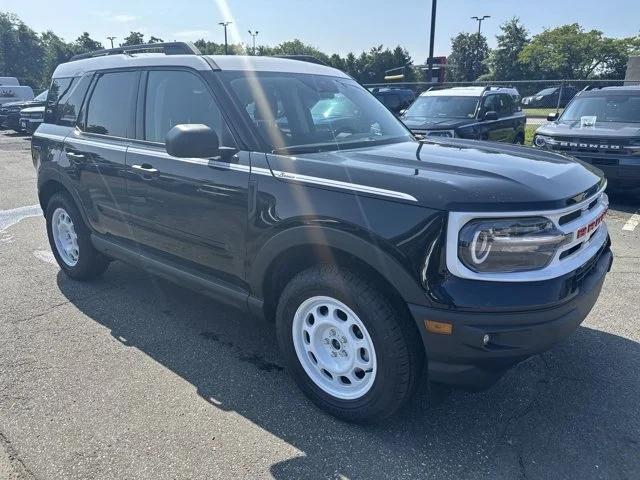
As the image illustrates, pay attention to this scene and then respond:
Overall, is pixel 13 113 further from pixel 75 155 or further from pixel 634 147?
pixel 634 147

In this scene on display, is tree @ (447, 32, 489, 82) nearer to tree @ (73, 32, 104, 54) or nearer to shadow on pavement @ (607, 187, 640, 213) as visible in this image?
tree @ (73, 32, 104, 54)

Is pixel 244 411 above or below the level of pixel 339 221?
below

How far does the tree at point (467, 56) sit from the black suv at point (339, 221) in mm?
64274

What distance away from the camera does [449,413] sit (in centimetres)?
281

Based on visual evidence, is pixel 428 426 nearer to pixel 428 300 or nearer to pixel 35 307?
pixel 428 300

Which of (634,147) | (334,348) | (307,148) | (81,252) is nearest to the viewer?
(334,348)

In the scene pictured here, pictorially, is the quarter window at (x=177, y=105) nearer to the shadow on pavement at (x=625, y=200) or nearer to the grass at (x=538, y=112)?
the shadow on pavement at (x=625, y=200)

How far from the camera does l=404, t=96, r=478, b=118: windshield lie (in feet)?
32.4

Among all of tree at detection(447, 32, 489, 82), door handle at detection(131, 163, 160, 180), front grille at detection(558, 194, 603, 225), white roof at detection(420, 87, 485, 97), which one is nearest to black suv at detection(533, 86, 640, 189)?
white roof at detection(420, 87, 485, 97)

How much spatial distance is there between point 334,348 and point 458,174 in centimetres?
114

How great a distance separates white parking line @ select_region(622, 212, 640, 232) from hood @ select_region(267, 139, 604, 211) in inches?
160

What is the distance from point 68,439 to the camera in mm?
2625

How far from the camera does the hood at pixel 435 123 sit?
29.7ft

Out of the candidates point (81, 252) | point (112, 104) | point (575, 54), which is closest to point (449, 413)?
point (112, 104)
